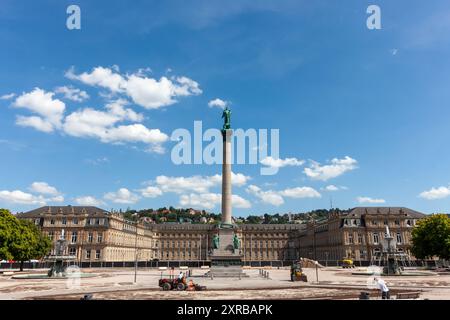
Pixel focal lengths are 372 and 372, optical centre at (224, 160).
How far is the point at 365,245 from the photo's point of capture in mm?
119062

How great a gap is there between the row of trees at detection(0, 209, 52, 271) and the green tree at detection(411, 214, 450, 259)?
75.9 m

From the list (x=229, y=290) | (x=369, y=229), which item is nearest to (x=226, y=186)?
(x=229, y=290)

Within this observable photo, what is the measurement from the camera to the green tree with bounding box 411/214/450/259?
70.4 meters

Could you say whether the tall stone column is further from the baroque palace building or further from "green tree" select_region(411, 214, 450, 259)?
the baroque palace building

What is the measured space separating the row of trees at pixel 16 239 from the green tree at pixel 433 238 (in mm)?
75921

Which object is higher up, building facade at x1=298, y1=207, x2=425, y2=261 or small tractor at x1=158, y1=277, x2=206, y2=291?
building facade at x1=298, y1=207, x2=425, y2=261

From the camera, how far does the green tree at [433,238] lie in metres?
70.4

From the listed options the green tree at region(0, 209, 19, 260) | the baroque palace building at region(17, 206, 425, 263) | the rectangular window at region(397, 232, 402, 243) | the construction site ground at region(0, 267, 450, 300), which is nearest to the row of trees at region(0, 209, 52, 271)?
the green tree at region(0, 209, 19, 260)

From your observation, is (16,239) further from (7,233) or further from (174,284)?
(174,284)

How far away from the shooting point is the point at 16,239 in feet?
220
